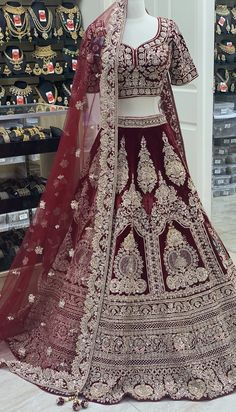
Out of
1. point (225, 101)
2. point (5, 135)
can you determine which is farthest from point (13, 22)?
point (225, 101)

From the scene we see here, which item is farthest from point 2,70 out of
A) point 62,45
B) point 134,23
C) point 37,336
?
point 37,336

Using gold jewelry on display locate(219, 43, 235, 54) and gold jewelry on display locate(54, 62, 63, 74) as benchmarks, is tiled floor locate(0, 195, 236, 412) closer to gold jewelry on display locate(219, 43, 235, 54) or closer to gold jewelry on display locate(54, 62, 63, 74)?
gold jewelry on display locate(54, 62, 63, 74)

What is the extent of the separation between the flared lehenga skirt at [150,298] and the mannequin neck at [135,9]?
39 centimetres

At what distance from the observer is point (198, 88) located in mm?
3086

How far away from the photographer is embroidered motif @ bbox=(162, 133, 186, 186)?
2123mm

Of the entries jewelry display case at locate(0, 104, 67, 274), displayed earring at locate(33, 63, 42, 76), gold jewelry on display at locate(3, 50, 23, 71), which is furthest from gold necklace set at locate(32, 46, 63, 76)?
jewelry display case at locate(0, 104, 67, 274)

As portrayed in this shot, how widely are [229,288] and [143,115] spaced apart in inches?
29.9

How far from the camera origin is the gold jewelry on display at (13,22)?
3119 mm

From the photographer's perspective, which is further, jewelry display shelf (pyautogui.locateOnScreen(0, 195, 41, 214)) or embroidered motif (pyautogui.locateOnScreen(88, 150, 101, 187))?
jewelry display shelf (pyautogui.locateOnScreen(0, 195, 41, 214))

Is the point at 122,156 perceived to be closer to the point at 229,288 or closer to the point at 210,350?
the point at 229,288

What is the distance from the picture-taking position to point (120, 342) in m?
2.01

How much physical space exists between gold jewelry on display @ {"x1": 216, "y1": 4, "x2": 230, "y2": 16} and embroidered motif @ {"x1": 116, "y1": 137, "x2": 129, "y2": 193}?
215cm

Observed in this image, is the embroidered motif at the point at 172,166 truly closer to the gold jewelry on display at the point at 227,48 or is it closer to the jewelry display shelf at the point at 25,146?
the jewelry display shelf at the point at 25,146

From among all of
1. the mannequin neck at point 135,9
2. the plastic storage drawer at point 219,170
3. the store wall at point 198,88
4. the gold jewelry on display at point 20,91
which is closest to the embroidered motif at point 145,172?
the mannequin neck at point 135,9
